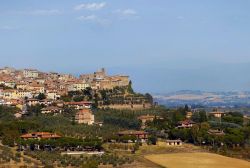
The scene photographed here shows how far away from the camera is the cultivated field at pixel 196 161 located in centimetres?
5212

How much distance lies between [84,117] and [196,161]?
2493cm

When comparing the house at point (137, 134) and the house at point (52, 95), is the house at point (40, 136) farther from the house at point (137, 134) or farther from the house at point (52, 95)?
the house at point (52, 95)

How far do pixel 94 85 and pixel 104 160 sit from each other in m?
56.4

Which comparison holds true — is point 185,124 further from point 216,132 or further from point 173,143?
point 173,143

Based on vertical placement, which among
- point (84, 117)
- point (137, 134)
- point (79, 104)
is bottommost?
point (137, 134)

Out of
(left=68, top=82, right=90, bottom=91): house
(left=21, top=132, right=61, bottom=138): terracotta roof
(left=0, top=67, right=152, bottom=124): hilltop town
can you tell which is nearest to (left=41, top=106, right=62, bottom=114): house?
(left=0, top=67, right=152, bottom=124): hilltop town

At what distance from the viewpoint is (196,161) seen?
177 feet

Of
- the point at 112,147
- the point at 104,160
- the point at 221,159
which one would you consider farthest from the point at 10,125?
the point at 221,159

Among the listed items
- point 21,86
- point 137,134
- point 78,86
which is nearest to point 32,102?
point 21,86

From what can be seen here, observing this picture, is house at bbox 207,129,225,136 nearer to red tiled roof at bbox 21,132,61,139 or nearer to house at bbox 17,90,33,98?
red tiled roof at bbox 21,132,61,139

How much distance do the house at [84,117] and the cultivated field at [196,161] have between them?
19201mm

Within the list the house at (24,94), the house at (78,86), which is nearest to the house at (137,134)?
the house at (24,94)

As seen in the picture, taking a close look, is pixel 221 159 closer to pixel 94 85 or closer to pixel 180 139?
pixel 180 139

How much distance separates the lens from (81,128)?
225 feet
